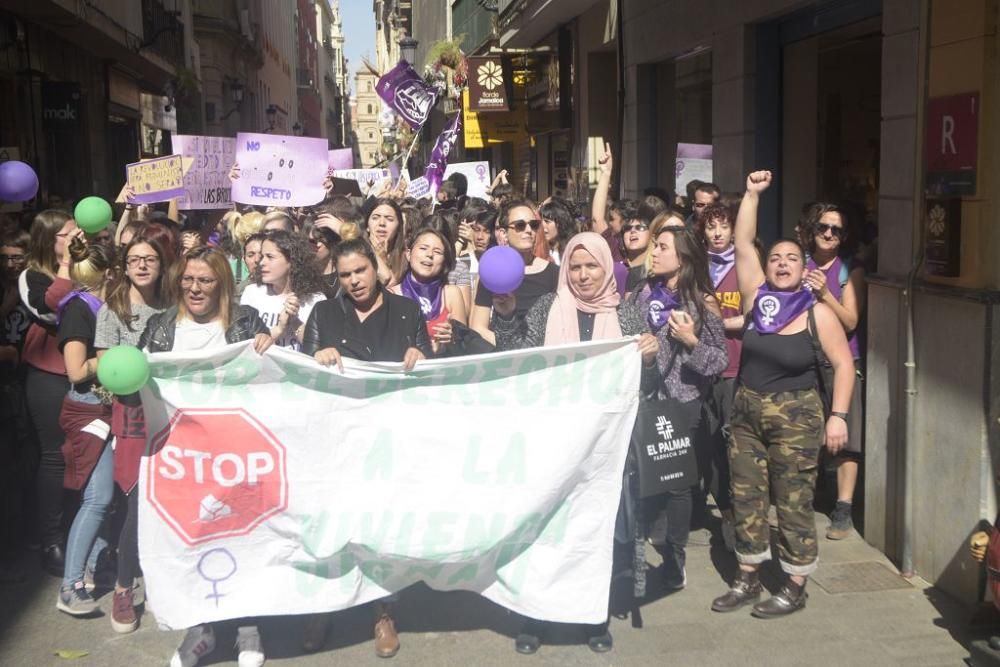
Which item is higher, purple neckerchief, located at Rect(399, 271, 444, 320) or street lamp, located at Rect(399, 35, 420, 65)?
street lamp, located at Rect(399, 35, 420, 65)

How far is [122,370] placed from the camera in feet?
14.4

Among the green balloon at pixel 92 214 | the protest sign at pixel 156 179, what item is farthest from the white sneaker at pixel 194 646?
the protest sign at pixel 156 179

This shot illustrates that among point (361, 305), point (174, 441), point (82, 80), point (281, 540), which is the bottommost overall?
point (281, 540)

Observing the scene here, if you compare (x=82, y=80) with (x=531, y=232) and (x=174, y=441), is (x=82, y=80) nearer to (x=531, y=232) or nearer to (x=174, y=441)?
(x=531, y=232)

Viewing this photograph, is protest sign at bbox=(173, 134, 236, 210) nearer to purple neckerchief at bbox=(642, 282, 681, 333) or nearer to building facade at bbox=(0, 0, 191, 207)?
building facade at bbox=(0, 0, 191, 207)

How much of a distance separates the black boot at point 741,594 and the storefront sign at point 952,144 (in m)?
2.11

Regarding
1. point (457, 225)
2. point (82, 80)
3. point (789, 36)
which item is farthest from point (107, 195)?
point (789, 36)

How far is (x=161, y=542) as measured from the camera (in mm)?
4723

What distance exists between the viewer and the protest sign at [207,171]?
966cm

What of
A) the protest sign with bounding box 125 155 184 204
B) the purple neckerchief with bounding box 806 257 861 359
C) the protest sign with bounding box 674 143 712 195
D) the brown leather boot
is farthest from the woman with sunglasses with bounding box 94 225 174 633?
the protest sign with bounding box 674 143 712 195

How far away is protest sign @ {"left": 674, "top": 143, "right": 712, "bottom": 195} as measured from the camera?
30.4ft

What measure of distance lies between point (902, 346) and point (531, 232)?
2195 millimetres

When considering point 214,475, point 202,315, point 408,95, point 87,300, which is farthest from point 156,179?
point 408,95

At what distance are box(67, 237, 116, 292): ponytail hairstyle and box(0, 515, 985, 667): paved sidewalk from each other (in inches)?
64.2
